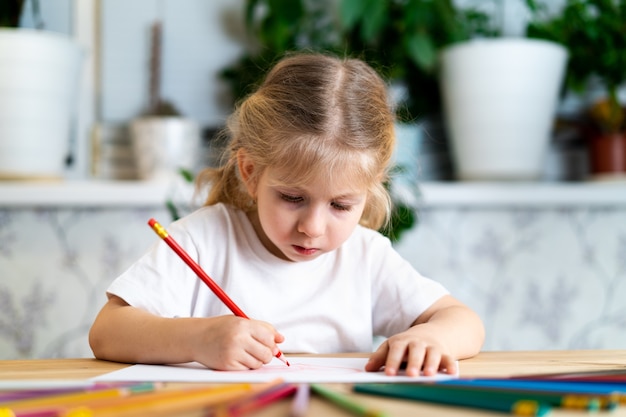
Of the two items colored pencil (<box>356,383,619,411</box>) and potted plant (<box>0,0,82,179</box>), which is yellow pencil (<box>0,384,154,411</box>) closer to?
colored pencil (<box>356,383,619,411</box>)

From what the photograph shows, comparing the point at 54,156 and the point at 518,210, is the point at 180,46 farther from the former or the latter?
the point at 518,210

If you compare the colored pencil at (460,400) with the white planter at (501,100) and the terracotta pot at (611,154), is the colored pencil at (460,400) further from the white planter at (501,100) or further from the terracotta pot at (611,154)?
the terracotta pot at (611,154)

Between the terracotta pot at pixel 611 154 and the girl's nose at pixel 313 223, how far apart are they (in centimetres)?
114

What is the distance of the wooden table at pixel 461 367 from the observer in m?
0.50

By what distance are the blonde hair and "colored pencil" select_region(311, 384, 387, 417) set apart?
13.9 inches

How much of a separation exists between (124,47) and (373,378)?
4.41ft

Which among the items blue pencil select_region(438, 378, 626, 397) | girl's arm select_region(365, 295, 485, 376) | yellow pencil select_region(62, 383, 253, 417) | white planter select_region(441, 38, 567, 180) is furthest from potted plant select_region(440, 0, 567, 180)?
yellow pencil select_region(62, 383, 253, 417)

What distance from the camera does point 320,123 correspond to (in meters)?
0.89

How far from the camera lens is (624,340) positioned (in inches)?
70.9

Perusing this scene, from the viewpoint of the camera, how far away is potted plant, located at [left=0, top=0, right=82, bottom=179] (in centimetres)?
155

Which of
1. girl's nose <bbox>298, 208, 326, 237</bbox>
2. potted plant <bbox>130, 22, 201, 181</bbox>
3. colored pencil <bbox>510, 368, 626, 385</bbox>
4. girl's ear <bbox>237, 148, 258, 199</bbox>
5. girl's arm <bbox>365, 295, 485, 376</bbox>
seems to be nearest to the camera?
colored pencil <bbox>510, 368, 626, 385</bbox>

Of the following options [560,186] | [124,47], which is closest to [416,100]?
[560,186]

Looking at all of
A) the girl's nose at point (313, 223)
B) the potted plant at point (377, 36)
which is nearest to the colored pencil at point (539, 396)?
the girl's nose at point (313, 223)

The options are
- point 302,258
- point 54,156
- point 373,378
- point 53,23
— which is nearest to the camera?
point 373,378
